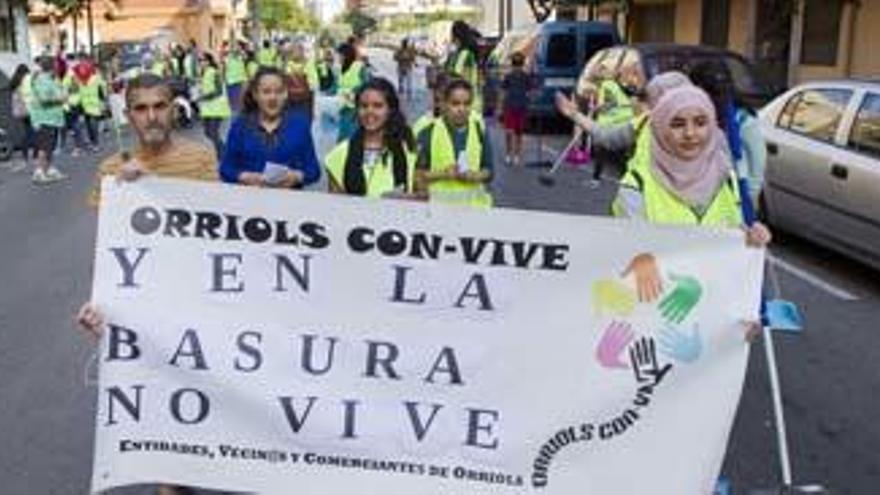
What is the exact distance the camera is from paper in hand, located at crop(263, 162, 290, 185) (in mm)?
5344

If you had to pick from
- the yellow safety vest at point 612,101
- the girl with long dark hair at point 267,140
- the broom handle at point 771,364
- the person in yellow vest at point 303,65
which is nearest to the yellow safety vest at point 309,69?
the person in yellow vest at point 303,65

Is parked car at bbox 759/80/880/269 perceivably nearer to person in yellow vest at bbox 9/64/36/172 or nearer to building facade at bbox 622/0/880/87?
building facade at bbox 622/0/880/87

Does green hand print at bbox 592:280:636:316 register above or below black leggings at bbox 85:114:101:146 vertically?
above

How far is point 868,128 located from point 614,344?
5.71m

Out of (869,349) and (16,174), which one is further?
(16,174)

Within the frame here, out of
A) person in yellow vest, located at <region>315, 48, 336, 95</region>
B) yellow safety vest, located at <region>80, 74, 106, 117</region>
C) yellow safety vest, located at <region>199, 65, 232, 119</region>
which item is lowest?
yellow safety vest, located at <region>80, 74, 106, 117</region>

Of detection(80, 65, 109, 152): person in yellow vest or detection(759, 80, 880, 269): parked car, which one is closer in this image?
detection(759, 80, 880, 269): parked car

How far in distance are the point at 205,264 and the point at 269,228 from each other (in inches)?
8.7

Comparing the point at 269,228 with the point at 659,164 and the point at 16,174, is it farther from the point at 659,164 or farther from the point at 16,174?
the point at 16,174

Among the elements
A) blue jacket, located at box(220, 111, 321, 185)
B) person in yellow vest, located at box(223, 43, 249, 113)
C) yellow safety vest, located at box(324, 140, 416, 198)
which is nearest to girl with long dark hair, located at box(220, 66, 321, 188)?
blue jacket, located at box(220, 111, 321, 185)

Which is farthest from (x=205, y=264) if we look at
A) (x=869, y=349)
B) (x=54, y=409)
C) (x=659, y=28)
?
(x=659, y=28)

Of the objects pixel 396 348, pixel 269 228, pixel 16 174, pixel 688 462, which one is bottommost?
pixel 16 174

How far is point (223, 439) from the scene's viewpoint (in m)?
3.96

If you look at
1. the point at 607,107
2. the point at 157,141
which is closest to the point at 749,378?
the point at 157,141
